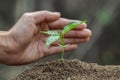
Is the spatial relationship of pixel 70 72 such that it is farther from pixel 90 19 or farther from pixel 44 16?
pixel 90 19

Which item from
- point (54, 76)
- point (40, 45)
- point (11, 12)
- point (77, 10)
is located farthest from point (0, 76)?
point (54, 76)

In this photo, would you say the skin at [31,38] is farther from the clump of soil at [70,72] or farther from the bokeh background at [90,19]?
the bokeh background at [90,19]

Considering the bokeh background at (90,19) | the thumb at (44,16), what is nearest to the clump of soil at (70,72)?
the thumb at (44,16)

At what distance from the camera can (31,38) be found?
2.55 meters

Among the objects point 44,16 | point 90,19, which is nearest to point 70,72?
point 44,16

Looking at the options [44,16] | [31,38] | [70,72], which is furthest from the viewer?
[31,38]

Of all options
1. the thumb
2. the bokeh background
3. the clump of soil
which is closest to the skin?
the thumb

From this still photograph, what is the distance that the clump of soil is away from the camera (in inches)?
77.3

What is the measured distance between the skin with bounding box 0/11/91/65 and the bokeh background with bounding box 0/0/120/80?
249 cm

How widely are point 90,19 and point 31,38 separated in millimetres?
2821

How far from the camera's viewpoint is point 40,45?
263 cm

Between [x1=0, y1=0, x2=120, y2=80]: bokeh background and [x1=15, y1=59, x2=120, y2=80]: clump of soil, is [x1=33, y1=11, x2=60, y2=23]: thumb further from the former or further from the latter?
[x1=0, y1=0, x2=120, y2=80]: bokeh background

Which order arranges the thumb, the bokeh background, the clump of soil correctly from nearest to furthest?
the clump of soil, the thumb, the bokeh background

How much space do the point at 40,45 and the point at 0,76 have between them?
257cm
